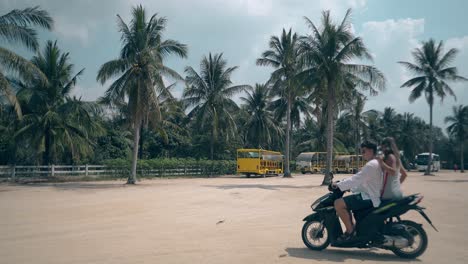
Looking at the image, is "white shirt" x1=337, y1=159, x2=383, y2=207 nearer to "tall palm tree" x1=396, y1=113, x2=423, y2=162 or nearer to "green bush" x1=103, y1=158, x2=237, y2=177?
"green bush" x1=103, y1=158, x2=237, y2=177

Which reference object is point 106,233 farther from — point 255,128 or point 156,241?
point 255,128

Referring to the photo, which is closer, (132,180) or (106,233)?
(106,233)

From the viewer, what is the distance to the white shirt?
6.18 metres

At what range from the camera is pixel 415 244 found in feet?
20.5

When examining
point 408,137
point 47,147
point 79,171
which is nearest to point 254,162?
point 79,171

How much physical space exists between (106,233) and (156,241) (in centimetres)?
150

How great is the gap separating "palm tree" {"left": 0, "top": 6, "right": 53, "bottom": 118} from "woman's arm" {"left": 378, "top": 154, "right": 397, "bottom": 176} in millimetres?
17169

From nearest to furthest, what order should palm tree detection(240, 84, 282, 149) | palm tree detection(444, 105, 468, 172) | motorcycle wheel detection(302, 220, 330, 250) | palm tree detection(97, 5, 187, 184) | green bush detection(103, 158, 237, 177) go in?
motorcycle wheel detection(302, 220, 330, 250), palm tree detection(97, 5, 187, 184), green bush detection(103, 158, 237, 177), palm tree detection(240, 84, 282, 149), palm tree detection(444, 105, 468, 172)

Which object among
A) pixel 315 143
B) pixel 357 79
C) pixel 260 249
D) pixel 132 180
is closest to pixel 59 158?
pixel 132 180

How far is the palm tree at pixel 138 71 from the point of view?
82.4 feet

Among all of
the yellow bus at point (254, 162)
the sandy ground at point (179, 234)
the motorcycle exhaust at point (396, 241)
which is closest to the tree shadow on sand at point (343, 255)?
the sandy ground at point (179, 234)

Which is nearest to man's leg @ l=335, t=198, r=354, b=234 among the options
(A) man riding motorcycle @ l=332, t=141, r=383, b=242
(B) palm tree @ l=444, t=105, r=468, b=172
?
(A) man riding motorcycle @ l=332, t=141, r=383, b=242

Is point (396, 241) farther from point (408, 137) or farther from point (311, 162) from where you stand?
point (408, 137)

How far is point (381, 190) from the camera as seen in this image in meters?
6.39
